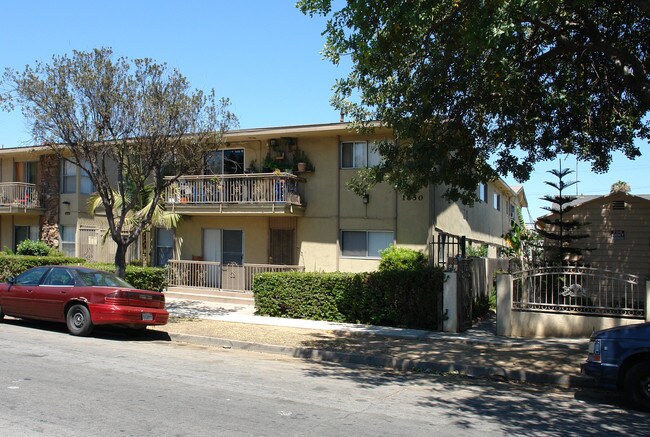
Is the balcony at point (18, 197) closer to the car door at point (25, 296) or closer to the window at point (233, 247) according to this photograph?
the window at point (233, 247)

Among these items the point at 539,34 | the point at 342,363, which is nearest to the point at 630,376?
the point at 342,363

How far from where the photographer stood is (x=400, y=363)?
10.3m

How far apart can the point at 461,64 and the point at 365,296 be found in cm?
638

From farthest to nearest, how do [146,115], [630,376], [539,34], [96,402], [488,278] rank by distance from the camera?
[488,278], [146,115], [539,34], [630,376], [96,402]

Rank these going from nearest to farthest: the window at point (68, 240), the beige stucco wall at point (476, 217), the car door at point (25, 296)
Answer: the car door at point (25, 296) → the beige stucco wall at point (476, 217) → the window at point (68, 240)

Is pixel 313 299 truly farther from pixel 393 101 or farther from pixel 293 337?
pixel 393 101

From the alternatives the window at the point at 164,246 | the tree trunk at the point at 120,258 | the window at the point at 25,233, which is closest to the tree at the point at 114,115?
the tree trunk at the point at 120,258

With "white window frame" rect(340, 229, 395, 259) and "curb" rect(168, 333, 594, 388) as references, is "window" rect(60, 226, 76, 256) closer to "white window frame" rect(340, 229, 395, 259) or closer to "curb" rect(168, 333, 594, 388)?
"white window frame" rect(340, 229, 395, 259)

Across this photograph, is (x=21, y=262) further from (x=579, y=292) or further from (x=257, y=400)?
(x=579, y=292)

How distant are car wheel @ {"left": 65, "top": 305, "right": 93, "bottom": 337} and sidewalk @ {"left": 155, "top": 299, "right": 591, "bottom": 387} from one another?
73.6 inches

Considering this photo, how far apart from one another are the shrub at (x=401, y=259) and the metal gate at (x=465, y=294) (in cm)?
144

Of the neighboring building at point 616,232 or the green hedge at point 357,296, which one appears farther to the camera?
the neighboring building at point 616,232

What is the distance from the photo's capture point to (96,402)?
6664 millimetres

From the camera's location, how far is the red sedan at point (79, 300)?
11750mm
